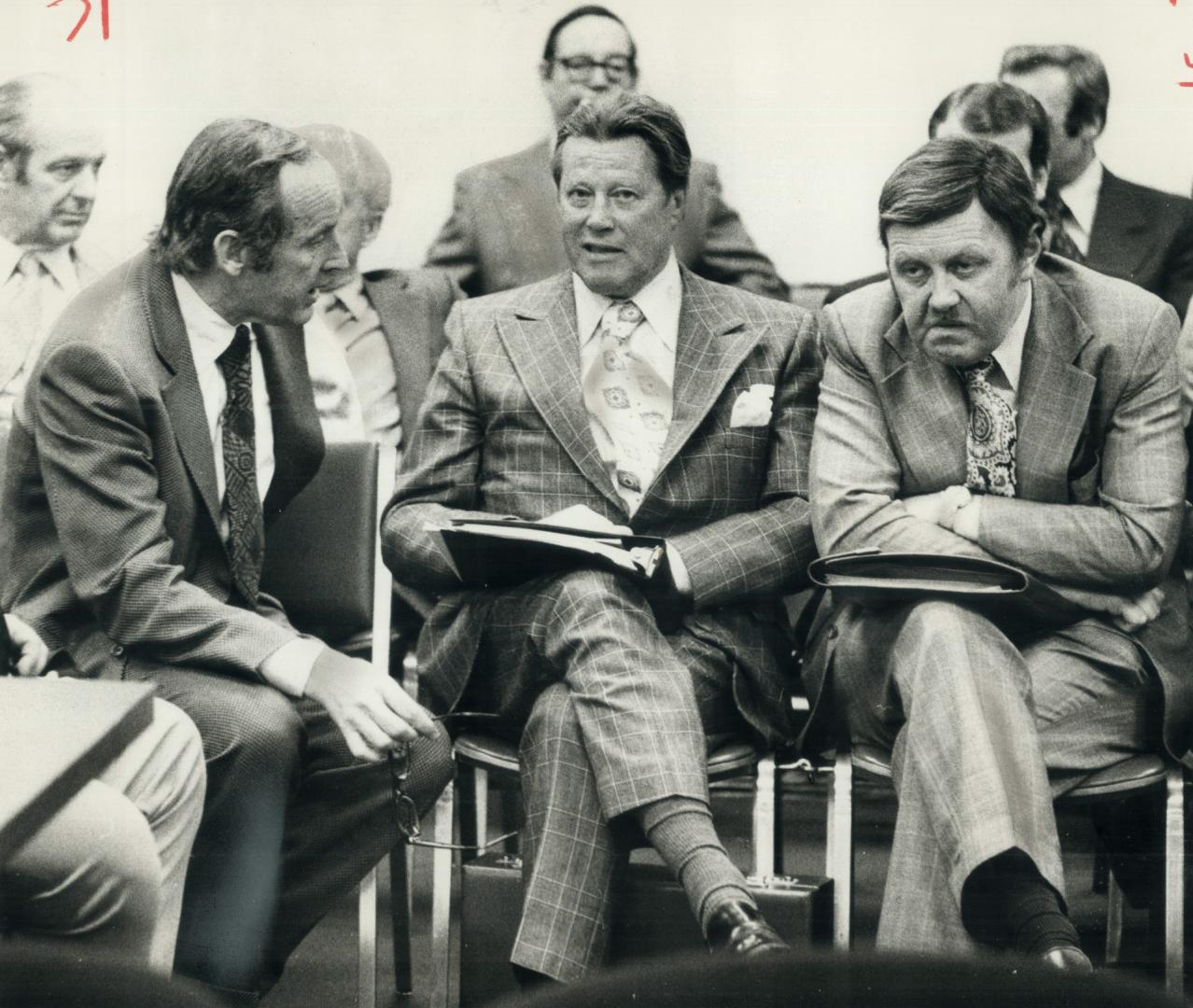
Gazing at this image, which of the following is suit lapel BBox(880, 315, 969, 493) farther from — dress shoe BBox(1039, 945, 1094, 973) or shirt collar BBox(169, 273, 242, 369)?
shirt collar BBox(169, 273, 242, 369)

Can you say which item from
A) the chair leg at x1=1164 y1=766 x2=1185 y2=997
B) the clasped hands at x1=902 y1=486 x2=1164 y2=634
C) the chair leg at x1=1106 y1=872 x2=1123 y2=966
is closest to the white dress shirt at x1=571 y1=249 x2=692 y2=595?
the clasped hands at x1=902 y1=486 x2=1164 y2=634

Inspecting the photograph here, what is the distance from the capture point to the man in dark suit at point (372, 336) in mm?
3523

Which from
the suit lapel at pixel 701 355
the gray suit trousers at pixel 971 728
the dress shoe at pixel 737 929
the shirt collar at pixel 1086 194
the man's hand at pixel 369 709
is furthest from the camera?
the shirt collar at pixel 1086 194

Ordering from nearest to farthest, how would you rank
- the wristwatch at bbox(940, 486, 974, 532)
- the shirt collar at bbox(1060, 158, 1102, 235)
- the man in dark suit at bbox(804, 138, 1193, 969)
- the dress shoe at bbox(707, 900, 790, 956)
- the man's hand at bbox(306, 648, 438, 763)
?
the dress shoe at bbox(707, 900, 790, 956)
the man's hand at bbox(306, 648, 438, 763)
the man in dark suit at bbox(804, 138, 1193, 969)
the wristwatch at bbox(940, 486, 974, 532)
the shirt collar at bbox(1060, 158, 1102, 235)

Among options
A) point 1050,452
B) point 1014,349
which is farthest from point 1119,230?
point 1050,452

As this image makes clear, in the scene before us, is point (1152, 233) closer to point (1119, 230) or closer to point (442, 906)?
point (1119, 230)

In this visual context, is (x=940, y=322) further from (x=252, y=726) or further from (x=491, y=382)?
(x=252, y=726)

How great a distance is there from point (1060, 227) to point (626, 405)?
982 mm

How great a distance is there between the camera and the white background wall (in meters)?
3.23

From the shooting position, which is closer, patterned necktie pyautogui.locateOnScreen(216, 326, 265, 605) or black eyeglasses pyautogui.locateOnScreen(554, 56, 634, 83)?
patterned necktie pyautogui.locateOnScreen(216, 326, 265, 605)

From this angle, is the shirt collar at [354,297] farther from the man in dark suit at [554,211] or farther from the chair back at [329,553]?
the chair back at [329,553]

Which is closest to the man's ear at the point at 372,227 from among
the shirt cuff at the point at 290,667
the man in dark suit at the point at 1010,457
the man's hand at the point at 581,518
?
the man's hand at the point at 581,518

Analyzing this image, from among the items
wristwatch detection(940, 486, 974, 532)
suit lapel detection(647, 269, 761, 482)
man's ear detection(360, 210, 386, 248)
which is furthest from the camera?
man's ear detection(360, 210, 386, 248)

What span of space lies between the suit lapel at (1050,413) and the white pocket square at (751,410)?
43cm
